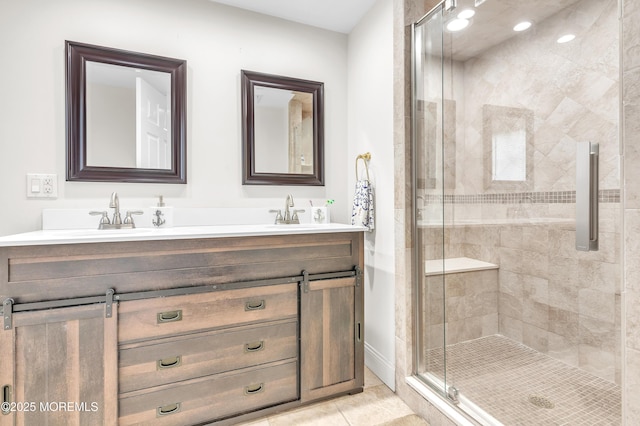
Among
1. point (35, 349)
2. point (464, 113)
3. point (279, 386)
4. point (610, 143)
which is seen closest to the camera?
point (35, 349)

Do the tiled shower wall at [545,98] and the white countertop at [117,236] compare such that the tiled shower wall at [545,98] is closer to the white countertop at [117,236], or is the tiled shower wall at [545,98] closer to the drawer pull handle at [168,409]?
the white countertop at [117,236]

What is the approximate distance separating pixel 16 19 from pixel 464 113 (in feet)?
8.75

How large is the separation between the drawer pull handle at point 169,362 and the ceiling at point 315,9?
204cm

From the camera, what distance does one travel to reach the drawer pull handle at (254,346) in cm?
148

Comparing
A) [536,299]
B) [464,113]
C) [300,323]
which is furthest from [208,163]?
[536,299]

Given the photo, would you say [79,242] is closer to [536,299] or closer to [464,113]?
[464,113]

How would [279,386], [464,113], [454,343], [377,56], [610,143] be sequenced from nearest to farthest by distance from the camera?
[610,143]
[279,386]
[454,343]
[377,56]
[464,113]

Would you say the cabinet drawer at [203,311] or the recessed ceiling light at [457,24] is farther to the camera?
the recessed ceiling light at [457,24]

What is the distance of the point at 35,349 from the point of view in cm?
117

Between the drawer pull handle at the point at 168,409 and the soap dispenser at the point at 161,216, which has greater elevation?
the soap dispenser at the point at 161,216

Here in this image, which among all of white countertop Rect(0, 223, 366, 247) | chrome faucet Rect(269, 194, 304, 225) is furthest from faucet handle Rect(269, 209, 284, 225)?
white countertop Rect(0, 223, 366, 247)

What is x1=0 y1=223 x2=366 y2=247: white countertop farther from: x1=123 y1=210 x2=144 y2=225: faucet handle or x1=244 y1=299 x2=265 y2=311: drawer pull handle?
x1=244 y1=299 x2=265 y2=311: drawer pull handle

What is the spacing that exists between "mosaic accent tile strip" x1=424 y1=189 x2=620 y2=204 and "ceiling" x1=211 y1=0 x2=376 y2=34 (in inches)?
51.9

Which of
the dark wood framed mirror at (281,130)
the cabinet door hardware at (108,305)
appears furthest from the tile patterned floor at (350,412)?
the dark wood framed mirror at (281,130)
